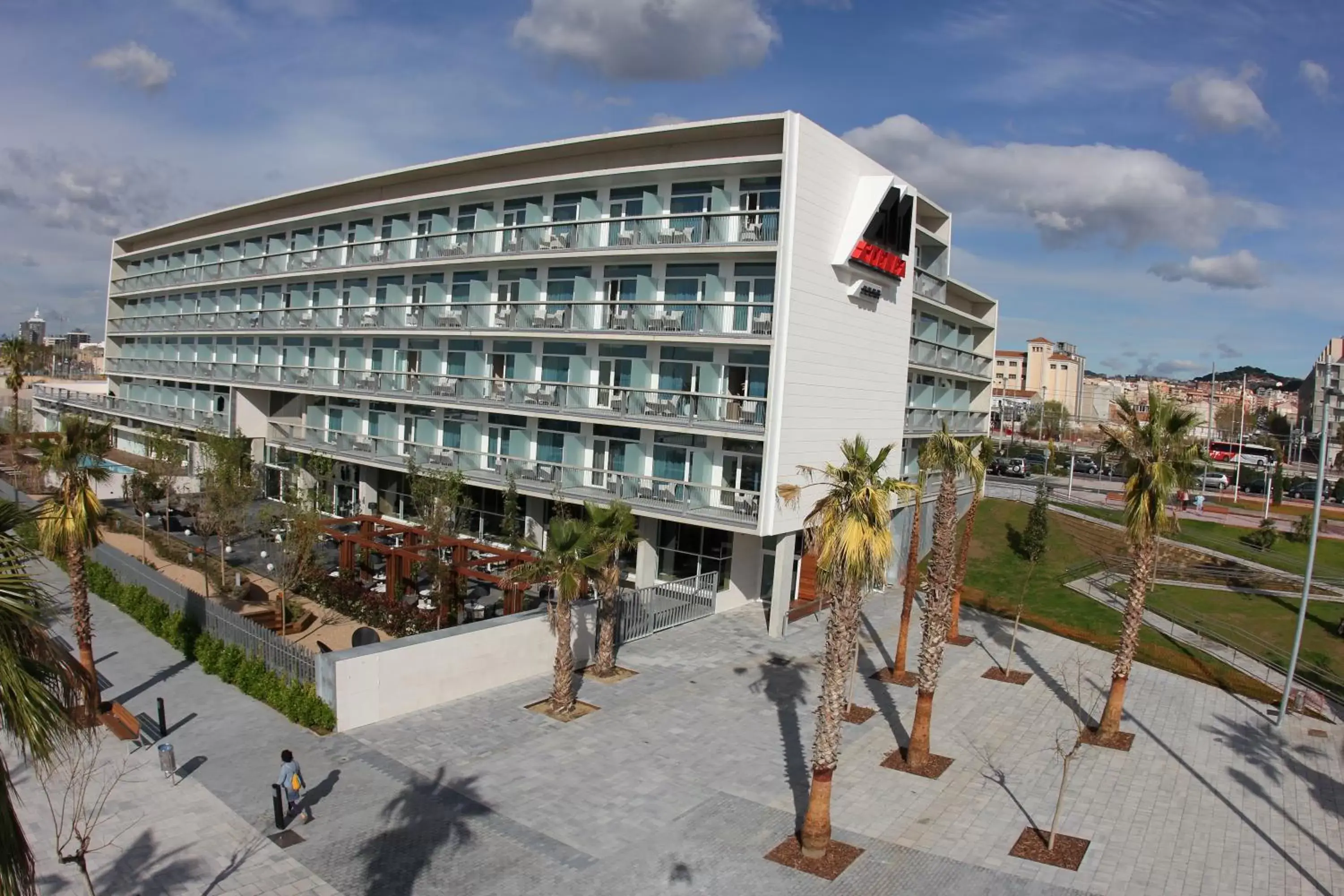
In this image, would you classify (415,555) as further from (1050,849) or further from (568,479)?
(1050,849)

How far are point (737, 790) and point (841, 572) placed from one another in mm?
5129

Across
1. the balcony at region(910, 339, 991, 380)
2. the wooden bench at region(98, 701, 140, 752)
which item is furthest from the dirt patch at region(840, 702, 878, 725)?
the balcony at region(910, 339, 991, 380)

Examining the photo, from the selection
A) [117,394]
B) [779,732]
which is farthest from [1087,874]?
[117,394]

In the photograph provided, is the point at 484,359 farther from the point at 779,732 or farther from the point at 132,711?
the point at 779,732

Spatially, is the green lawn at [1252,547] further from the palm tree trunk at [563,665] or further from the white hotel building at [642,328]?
the palm tree trunk at [563,665]

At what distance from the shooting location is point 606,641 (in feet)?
69.6

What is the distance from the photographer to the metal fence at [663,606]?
24.2 meters

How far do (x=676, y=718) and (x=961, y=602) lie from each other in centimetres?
1702

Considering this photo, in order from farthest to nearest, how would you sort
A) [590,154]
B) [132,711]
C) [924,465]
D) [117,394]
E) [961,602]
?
[117,394] → [961,602] → [590,154] → [924,465] → [132,711]

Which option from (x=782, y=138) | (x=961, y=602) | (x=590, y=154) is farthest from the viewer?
(x=961, y=602)

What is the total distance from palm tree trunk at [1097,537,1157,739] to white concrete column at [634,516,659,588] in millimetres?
14794

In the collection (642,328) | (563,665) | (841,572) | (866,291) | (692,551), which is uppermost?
(866,291)

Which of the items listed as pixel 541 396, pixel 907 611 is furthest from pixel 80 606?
pixel 907 611

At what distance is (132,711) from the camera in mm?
18500
